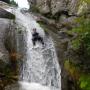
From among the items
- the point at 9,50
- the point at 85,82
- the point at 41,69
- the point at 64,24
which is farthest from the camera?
the point at 64,24

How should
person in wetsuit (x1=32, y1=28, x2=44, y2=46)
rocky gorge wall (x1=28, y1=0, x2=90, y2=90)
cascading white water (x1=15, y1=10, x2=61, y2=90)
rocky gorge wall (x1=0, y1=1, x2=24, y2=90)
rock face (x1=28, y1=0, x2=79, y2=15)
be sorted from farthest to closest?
rock face (x1=28, y1=0, x2=79, y2=15) → person in wetsuit (x1=32, y1=28, x2=44, y2=46) → cascading white water (x1=15, y1=10, x2=61, y2=90) → rocky gorge wall (x1=0, y1=1, x2=24, y2=90) → rocky gorge wall (x1=28, y1=0, x2=90, y2=90)

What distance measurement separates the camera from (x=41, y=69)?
1666 centimetres

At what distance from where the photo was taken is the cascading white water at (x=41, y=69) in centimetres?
1579

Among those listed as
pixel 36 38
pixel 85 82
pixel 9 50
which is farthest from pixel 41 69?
pixel 85 82

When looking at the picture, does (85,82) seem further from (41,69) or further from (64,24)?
(64,24)

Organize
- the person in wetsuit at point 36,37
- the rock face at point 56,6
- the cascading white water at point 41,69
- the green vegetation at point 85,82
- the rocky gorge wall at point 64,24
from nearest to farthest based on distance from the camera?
the green vegetation at point 85,82
the rocky gorge wall at point 64,24
the cascading white water at point 41,69
the person in wetsuit at point 36,37
the rock face at point 56,6

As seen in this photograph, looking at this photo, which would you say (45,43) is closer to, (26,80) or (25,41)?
(25,41)

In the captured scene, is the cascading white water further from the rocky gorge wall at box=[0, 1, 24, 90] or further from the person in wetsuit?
the rocky gorge wall at box=[0, 1, 24, 90]

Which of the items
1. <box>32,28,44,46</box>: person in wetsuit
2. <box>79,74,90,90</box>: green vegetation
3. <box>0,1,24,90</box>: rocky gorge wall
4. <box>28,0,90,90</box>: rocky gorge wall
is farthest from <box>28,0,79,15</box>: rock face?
<box>79,74,90,90</box>: green vegetation

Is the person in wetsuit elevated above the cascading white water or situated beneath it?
elevated above

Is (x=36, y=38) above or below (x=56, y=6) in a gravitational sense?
below

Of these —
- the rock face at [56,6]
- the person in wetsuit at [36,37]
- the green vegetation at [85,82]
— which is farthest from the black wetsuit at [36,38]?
the green vegetation at [85,82]

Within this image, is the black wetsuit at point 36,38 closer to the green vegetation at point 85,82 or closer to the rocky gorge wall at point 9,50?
the rocky gorge wall at point 9,50

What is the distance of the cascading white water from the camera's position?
622 inches
